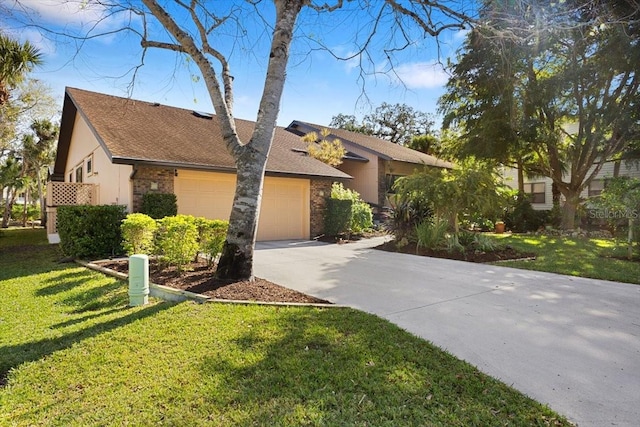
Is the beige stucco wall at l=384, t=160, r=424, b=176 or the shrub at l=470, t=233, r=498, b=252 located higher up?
the beige stucco wall at l=384, t=160, r=424, b=176

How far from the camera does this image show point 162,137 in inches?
459

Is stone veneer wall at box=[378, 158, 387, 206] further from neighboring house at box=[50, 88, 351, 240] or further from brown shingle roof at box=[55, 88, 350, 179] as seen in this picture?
neighboring house at box=[50, 88, 351, 240]

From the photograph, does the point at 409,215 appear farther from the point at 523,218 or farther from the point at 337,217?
the point at 523,218

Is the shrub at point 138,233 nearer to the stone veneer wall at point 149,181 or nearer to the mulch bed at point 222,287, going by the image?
the mulch bed at point 222,287

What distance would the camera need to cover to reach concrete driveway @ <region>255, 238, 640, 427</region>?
273 cm

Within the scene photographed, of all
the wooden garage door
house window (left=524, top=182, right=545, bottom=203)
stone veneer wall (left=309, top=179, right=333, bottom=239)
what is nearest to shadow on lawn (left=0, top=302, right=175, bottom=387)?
the wooden garage door

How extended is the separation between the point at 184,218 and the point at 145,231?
83cm

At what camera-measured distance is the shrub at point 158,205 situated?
9367 millimetres

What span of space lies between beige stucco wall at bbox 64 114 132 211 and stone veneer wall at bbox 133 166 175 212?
29 cm

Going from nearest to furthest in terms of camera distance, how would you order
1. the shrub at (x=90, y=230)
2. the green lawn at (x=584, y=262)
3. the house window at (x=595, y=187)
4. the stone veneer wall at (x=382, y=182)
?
the green lawn at (x=584, y=262), the shrub at (x=90, y=230), the stone veneer wall at (x=382, y=182), the house window at (x=595, y=187)

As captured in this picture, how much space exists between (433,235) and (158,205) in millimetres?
7445

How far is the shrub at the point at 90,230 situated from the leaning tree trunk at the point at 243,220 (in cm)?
458

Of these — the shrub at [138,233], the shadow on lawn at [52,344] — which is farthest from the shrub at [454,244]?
the shadow on lawn at [52,344]

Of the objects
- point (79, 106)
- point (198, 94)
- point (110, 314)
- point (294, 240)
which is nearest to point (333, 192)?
point (294, 240)
